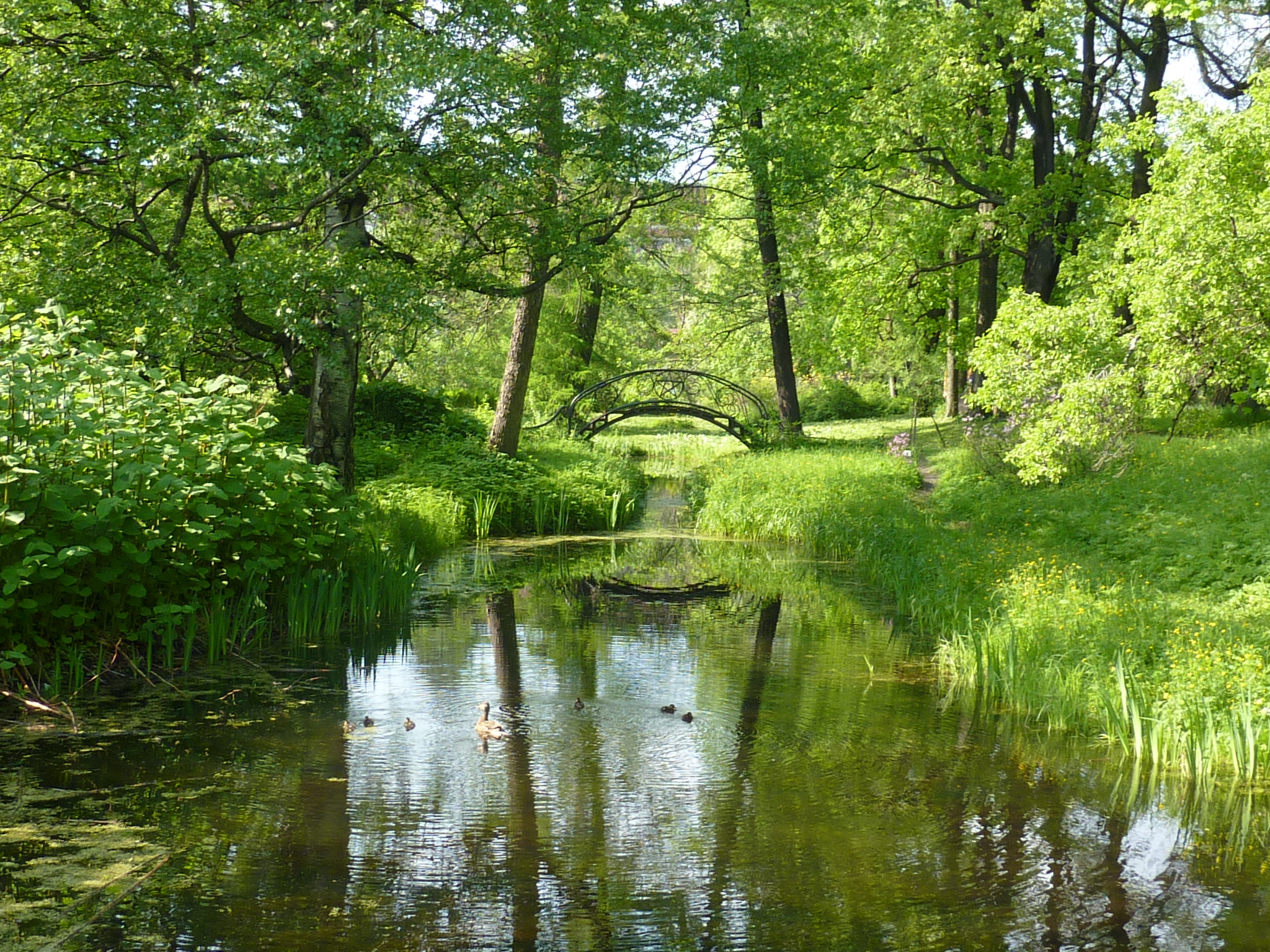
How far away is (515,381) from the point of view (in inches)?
687

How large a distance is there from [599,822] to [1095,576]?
212 inches

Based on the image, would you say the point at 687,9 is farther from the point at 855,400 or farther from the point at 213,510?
the point at 855,400

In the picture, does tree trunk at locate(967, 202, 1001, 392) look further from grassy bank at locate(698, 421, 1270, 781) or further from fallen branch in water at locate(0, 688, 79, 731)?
fallen branch in water at locate(0, 688, 79, 731)

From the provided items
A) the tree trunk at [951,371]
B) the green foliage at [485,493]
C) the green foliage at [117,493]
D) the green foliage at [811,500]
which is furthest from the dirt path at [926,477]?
the green foliage at [117,493]

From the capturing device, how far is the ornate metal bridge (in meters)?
22.5

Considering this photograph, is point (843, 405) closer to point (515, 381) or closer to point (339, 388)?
point (515, 381)

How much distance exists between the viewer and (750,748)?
618cm

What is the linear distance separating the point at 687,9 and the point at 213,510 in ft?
33.7

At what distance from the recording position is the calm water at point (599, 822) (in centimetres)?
405

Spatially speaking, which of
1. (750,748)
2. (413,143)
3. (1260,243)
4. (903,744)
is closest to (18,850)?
(750,748)

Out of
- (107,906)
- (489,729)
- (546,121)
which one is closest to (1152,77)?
(546,121)

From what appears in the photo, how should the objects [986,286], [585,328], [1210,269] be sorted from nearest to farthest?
[1210,269] < [986,286] < [585,328]

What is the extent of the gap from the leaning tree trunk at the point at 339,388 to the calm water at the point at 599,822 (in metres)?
3.02

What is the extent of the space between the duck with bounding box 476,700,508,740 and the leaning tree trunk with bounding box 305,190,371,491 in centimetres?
478
